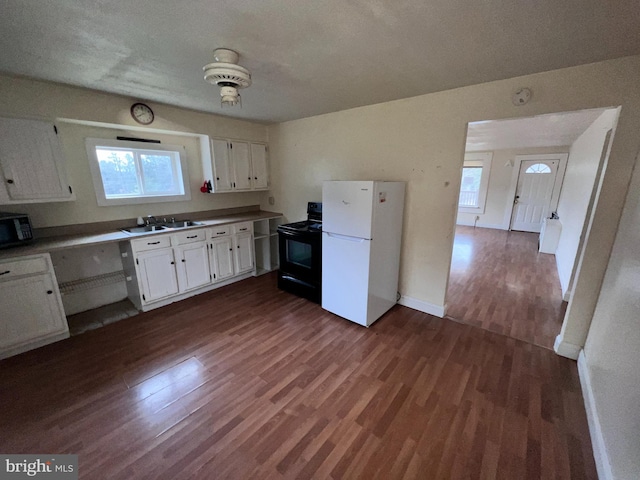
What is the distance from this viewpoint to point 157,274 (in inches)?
117

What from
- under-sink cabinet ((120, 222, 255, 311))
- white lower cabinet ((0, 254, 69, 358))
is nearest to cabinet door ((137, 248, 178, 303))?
under-sink cabinet ((120, 222, 255, 311))

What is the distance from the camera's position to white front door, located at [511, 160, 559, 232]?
6570 millimetres

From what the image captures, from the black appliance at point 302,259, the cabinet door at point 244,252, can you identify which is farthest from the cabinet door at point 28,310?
the black appliance at point 302,259

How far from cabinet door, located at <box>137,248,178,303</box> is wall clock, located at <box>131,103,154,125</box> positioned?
4.96ft

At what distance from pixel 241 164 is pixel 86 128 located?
1.76m

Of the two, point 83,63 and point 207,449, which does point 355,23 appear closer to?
point 83,63

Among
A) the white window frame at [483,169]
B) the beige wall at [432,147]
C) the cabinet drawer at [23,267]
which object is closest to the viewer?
the beige wall at [432,147]

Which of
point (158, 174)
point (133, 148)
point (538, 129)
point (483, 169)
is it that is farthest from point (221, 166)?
point (483, 169)

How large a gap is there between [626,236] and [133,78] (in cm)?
399

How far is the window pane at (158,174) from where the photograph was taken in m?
3.30

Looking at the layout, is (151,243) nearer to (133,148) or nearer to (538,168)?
(133,148)

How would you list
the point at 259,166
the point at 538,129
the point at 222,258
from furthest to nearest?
the point at 538,129, the point at 259,166, the point at 222,258

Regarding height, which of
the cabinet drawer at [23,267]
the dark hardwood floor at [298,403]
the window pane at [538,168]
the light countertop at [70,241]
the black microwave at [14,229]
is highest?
the window pane at [538,168]

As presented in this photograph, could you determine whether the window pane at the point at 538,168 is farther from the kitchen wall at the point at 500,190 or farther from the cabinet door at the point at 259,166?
the cabinet door at the point at 259,166
